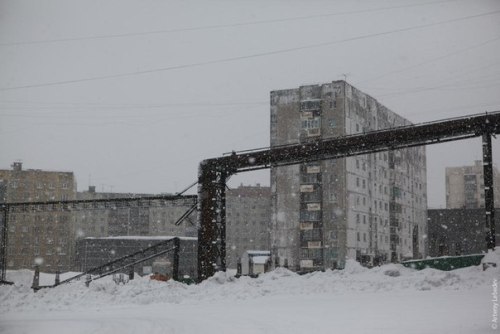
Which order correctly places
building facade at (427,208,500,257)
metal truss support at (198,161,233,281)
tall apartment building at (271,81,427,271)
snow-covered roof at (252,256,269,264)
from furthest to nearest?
building facade at (427,208,500,257) → snow-covered roof at (252,256,269,264) → tall apartment building at (271,81,427,271) → metal truss support at (198,161,233,281)

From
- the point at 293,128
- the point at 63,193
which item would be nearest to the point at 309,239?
the point at 293,128

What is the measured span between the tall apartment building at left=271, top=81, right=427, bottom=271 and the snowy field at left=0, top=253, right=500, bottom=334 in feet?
130

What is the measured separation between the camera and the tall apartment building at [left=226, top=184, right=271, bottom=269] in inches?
4156

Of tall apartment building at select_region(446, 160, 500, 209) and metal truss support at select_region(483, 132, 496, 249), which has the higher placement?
tall apartment building at select_region(446, 160, 500, 209)

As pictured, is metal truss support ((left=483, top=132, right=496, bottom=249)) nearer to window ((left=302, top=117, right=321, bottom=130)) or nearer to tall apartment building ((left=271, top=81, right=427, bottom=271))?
tall apartment building ((left=271, top=81, right=427, bottom=271))

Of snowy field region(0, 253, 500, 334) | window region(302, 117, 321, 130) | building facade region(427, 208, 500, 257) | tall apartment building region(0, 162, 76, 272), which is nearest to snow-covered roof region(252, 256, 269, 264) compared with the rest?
window region(302, 117, 321, 130)

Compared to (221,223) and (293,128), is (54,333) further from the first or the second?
(293,128)

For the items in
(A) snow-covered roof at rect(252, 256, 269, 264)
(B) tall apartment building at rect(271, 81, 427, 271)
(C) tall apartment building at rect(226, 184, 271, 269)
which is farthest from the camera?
(C) tall apartment building at rect(226, 184, 271, 269)

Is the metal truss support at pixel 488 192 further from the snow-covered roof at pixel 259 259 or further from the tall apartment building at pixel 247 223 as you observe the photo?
the tall apartment building at pixel 247 223

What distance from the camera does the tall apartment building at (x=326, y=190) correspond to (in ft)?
187

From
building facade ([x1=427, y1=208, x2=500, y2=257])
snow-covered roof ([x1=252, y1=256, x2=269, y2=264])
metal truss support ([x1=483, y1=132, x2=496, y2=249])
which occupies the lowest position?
snow-covered roof ([x1=252, y1=256, x2=269, y2=264])

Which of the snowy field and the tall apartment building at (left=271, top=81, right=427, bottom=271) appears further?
the tall apartment building at (left=271, top=81, right=427, bottom=271)

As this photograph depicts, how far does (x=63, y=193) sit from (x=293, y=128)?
50.1 m

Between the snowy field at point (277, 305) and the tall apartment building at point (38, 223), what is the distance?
247 feet
